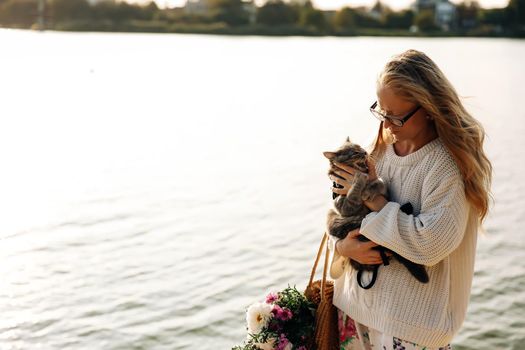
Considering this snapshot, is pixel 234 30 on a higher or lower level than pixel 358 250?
higher

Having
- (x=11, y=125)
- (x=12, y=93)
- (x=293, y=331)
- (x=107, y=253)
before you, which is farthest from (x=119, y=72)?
(x=293, y=331)

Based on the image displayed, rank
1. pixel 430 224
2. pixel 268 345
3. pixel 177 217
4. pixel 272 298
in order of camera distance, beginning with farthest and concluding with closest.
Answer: pixel 177 217, pixel 272 298, pixel 268 345, pixel 430 224

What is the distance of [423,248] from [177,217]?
6602mm

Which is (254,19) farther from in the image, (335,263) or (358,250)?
(358,250)

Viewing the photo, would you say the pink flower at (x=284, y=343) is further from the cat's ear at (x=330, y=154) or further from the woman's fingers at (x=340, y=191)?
the cat's ear at (x=330, y=154)

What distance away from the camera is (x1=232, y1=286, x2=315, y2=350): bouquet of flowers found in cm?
281

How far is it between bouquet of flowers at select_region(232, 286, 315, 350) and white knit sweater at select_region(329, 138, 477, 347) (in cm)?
29

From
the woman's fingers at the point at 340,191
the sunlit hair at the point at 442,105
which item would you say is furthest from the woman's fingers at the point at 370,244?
the sunlit hair at the point at 442,105

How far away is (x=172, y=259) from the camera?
7172 mm

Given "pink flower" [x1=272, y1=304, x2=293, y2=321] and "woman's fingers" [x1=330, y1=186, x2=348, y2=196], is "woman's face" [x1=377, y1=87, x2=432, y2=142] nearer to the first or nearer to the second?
"woman's fingers" [x1=330, y1=186, x2=348, y2=196]

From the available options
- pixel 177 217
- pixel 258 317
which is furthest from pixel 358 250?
pixel 177 217

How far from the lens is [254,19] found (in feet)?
327

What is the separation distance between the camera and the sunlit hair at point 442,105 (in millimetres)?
2344

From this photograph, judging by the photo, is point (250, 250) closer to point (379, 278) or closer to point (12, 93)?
point (379, 278)
